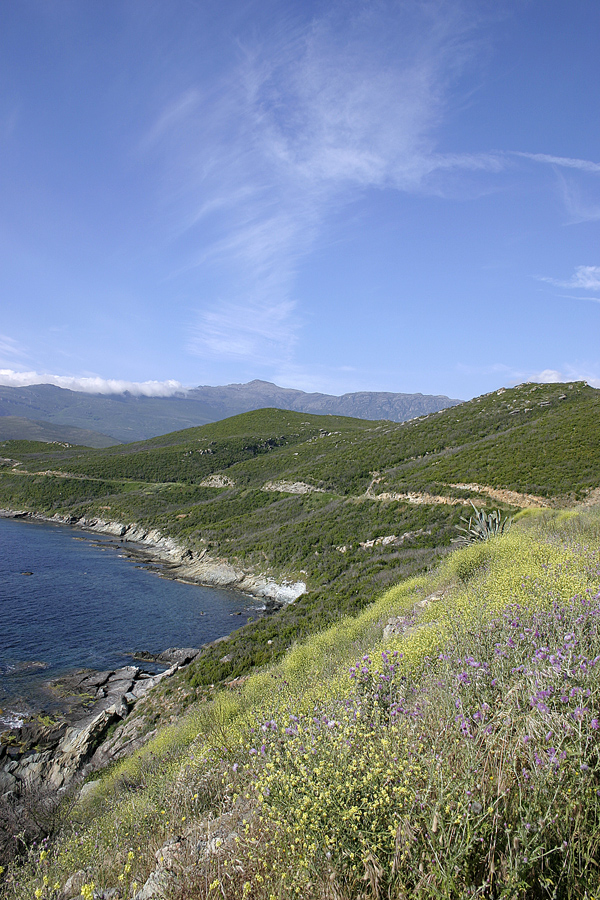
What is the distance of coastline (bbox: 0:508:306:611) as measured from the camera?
31.0 metres

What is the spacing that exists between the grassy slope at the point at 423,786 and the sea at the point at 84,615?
13.9m

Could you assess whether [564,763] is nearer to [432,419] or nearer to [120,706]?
[120,706]

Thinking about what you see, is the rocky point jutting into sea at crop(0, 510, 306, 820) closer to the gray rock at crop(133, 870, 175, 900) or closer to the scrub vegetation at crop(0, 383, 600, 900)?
the scrub vegetation at crop(0, 383, 600, 900)

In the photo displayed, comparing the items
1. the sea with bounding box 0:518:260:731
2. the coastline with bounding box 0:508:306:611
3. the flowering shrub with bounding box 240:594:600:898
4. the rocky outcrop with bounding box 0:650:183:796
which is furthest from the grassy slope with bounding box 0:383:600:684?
the flowering shrub with bounding box 240:594:600:898

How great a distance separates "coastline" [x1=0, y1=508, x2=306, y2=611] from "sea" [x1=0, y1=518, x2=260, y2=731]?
4.18ft

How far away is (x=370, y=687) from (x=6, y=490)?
76.2m

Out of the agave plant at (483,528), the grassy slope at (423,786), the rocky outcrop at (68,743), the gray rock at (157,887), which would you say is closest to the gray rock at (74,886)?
the grassy slope at (423,786)

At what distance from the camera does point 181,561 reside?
39.9m

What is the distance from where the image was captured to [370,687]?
501 cm

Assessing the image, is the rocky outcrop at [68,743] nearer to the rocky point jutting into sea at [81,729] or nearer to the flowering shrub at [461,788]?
the rocky point jutting into sea at [81,729]

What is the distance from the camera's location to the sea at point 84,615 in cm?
1892

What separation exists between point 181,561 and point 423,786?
1558 inches

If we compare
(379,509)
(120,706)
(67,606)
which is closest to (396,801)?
(120,706)

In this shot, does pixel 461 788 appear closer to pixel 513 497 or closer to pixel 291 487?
pixel 513 497
